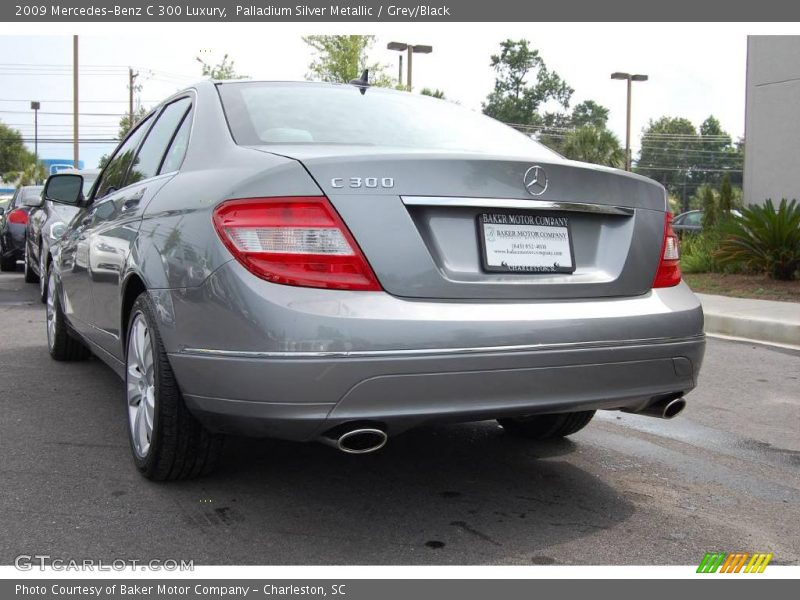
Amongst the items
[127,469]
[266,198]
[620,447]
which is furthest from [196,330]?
[620,447]

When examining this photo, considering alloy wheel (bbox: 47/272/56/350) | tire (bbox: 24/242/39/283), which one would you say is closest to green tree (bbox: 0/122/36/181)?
tire (bbox: 24/242/39/283)

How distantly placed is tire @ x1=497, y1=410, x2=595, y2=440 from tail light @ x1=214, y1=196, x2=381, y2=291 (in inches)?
65.5

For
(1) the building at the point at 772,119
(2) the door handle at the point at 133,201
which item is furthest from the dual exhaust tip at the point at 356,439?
(1) the building at the point at 772,119

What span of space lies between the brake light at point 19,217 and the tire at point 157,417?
444 inches

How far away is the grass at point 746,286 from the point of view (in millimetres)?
10664

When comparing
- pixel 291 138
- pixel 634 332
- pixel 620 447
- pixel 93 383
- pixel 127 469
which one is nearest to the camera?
pixel 634 332

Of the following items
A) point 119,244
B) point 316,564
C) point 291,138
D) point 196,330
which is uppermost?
point 291,138

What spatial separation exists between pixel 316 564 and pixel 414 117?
6.40 feet

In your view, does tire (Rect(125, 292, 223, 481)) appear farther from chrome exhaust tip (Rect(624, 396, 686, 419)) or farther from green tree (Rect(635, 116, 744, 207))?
green tree (Rect(635, 116, 744, 207))

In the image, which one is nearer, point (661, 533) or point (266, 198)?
point (266, 198)

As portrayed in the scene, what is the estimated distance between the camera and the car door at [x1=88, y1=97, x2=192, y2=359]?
370 centimetres

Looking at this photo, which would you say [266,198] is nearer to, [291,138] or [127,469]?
[291,138]

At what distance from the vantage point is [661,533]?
3.03 m

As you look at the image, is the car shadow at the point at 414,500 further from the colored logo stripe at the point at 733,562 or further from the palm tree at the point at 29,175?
the palm tree at the point at 29,175
